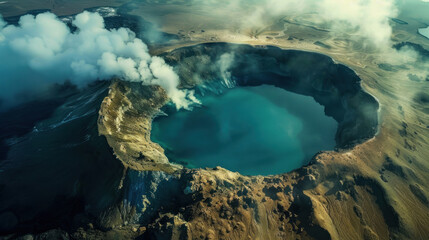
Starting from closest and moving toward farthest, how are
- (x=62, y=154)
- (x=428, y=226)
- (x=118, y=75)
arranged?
(x=428, y=226) < (x=62, y=154) < (x=118, y=75)

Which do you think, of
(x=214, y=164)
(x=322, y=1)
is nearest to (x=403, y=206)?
(x=214, y=164)

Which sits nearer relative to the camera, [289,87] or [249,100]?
[249,100]

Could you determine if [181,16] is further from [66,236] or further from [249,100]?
[66,236]

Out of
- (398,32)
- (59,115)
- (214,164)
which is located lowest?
(214,164)

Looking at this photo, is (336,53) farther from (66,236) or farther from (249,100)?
(66,236)

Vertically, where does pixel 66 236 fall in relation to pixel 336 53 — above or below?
below

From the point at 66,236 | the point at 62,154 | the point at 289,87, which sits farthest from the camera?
the point at 289,87

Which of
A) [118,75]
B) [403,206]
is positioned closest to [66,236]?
[118,75]
